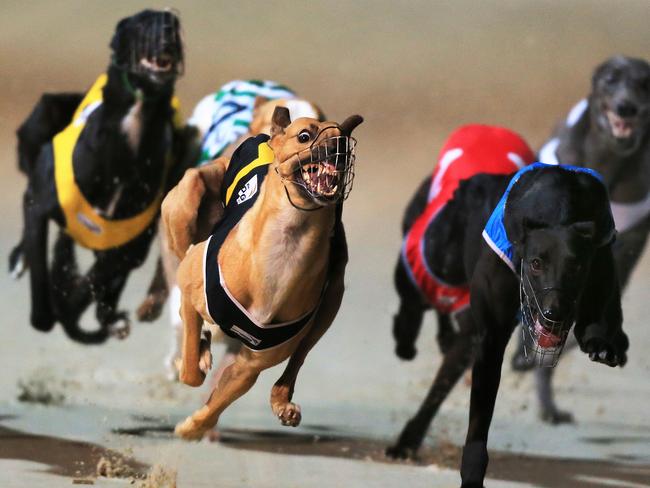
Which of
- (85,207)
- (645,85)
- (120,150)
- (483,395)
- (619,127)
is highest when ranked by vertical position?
(645,85)

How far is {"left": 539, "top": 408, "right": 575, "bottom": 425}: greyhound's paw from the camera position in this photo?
23.6 ft

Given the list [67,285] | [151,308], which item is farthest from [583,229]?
[67,285]

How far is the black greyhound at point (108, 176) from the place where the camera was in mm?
6129

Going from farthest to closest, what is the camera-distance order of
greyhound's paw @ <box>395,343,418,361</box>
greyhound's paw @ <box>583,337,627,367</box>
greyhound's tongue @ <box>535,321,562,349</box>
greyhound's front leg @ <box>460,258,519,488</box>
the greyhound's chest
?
greyhound's paw @ <box>395,343,418,361</box> < greyhound's front leg @ <box>460,258,519,488</box> < greyhound's paw @ <box>583,337,627,367</box> < greyhound's tongue @ <box>535,321,562,349</box> < the greyhound's chest

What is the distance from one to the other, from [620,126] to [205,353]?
3.10 meters

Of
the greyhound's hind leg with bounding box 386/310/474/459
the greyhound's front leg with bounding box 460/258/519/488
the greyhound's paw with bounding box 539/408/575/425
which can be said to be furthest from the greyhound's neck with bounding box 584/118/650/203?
the greyhound's front leg with bounding box 460/258/519/488

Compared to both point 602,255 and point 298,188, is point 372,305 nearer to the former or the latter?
point 602,255

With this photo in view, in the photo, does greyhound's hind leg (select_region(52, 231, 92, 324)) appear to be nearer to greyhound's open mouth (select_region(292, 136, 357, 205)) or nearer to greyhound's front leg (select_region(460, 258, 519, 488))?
greyhound's front leg (select_region(460, 258, 519, 488))

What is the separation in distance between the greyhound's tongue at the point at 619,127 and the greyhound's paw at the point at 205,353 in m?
3.03

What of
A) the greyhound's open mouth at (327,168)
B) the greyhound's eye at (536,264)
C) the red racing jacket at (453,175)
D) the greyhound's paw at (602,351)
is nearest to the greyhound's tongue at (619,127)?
the red racing jacket at (453,175)

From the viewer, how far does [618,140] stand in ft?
22.7

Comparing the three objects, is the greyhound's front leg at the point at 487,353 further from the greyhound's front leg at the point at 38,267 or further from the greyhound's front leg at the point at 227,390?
the greyhound's front leg at the point at 38,267

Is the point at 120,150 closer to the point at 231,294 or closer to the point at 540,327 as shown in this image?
the point at 231,294

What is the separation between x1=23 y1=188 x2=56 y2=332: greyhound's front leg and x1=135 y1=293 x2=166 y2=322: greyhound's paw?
16.2 inches
